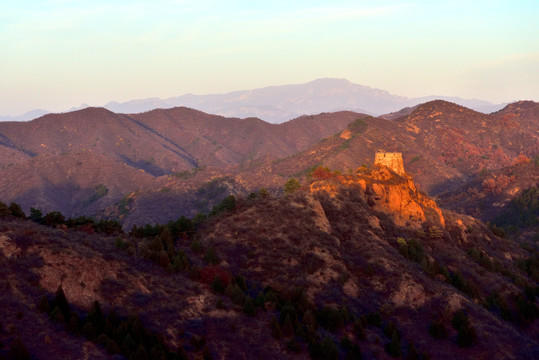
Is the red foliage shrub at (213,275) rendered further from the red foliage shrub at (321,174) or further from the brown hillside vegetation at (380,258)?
the red foliage shrub at (321,174)

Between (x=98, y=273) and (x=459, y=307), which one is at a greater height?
(x=98, y=273)

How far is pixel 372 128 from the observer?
187 meters

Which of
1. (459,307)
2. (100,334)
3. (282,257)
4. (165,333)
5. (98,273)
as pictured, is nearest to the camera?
(100,334)

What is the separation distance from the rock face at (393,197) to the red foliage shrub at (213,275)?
91.6 feet

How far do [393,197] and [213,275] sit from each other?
124 ft

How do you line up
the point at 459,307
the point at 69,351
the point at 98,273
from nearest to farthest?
the point at 69,351 < the point at 98,273 < the point at 459,307

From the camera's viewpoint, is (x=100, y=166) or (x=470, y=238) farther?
(x=100, y=166)

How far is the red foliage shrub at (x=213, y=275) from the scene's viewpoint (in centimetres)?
Result: 3903

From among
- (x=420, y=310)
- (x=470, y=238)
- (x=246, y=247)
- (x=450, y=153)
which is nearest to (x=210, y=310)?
(x=246, y=247)

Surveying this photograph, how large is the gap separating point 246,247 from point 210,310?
→ 49.9ft

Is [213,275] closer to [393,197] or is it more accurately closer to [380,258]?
[380,258]

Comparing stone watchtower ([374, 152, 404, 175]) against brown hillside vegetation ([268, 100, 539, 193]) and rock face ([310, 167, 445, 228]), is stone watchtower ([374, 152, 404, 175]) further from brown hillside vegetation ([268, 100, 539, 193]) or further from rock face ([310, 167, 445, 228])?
brown hillside vegetation ([268, 100, 539, 193])

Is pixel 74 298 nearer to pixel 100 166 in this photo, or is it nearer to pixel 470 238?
pixel 470 238

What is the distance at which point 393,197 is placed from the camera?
6800 centimetres
